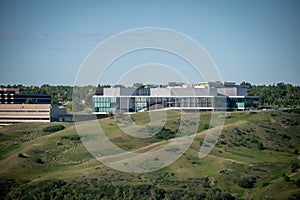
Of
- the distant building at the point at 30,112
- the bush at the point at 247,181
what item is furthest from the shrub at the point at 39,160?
the distant building at the point at 30,112

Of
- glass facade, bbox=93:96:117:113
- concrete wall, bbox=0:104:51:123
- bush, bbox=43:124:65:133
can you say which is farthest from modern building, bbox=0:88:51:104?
bush, bbox=43:124:65:133

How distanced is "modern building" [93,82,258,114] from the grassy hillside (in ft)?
31.1

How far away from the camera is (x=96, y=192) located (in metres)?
64.6

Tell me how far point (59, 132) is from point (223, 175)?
35074 mm

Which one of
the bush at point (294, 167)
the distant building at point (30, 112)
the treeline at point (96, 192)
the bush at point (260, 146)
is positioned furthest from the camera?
the distant building at point (30, 112)

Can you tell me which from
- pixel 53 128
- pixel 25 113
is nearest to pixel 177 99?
pixel 53 128

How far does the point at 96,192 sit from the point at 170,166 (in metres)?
12.2

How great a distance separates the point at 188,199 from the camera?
6194 cm

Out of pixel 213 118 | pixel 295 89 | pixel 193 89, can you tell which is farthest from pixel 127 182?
pixel 295 89

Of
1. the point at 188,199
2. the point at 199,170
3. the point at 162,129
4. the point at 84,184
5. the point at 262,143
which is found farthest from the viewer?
the point at 162,129

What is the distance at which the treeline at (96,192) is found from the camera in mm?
63062

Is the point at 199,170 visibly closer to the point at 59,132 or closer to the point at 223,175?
the point at 223,175

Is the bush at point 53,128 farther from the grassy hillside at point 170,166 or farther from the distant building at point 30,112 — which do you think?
the distant building at point 30,112

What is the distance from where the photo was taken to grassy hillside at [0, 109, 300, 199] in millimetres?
64500
